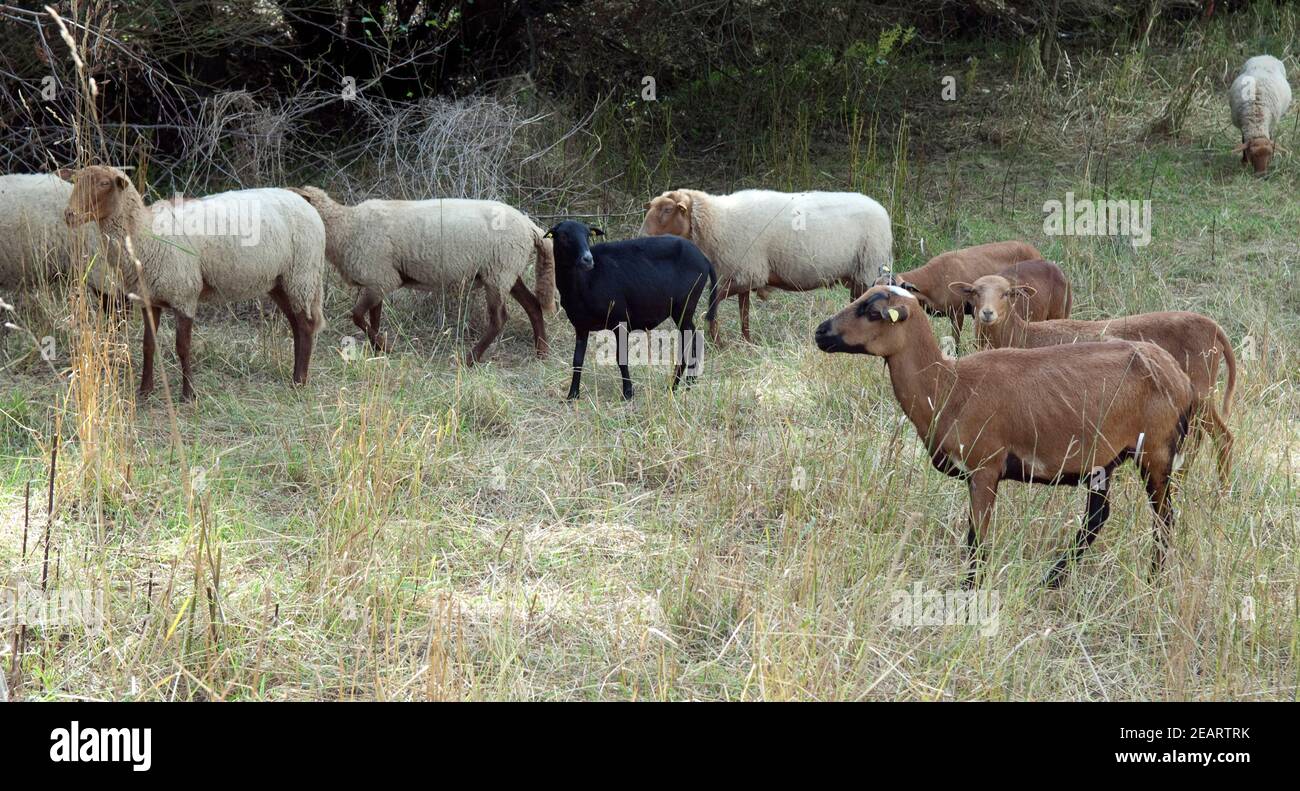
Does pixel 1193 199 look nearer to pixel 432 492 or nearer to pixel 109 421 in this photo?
pixel 432 492

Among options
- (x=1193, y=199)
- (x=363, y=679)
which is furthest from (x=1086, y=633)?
(x=1193, y=199)

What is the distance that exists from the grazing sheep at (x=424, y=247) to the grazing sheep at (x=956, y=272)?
2644 mm

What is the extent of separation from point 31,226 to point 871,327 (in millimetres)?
5477

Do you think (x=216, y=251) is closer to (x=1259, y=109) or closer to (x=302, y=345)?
(x=302, y=345)

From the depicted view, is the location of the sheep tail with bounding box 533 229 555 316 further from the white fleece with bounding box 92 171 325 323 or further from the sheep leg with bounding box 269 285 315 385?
the sheep leg with bounding box 269 285 315 385

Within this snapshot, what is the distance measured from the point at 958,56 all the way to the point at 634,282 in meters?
8.54

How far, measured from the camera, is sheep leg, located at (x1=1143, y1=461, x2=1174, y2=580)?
15.9 feet

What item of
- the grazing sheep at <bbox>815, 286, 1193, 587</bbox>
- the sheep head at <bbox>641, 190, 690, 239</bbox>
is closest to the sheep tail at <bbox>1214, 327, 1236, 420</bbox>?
the grazing sheep at <bbox>815, 286, 1193, 587</bbox>

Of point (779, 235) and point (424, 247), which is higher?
point (779, 235)

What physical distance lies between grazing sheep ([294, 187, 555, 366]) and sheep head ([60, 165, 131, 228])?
1617 millimetres

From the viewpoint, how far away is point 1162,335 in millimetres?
6094

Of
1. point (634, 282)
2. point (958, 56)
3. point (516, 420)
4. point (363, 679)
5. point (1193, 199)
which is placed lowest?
point (363, 679)

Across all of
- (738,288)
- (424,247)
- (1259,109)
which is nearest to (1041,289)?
(738,288)

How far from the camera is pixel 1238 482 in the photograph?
5516 mm
